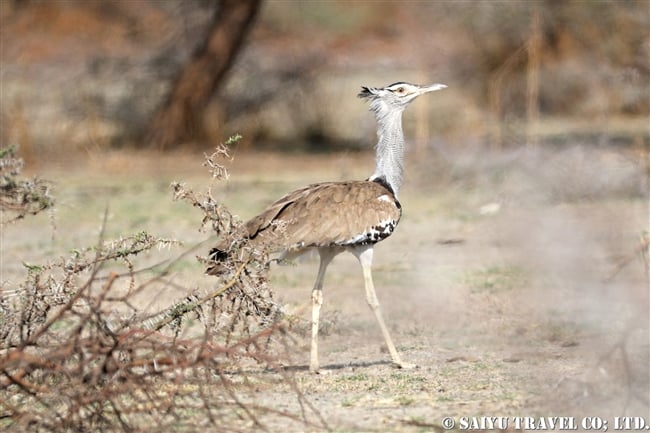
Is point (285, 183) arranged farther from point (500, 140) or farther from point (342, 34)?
point (342, 34)

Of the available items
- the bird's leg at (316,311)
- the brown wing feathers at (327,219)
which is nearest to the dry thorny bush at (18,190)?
the brown wing feathers at (327,219)

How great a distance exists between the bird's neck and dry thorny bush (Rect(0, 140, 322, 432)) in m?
1.10

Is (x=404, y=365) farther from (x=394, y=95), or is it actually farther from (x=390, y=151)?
(x=394, y=95)

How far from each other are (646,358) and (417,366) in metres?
1.12

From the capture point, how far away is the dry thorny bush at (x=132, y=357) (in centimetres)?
433

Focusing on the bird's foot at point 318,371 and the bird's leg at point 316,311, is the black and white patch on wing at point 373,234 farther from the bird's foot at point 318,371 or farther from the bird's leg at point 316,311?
the bird's foot at point 318,371

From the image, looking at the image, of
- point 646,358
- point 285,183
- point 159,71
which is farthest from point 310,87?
point 646,358

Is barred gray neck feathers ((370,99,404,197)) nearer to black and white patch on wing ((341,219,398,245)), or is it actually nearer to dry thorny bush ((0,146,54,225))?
black and white patch on wing ((341,219,398,245))

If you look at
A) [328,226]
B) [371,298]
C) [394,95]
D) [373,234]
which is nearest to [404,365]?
[371,298]

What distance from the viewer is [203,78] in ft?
50.1

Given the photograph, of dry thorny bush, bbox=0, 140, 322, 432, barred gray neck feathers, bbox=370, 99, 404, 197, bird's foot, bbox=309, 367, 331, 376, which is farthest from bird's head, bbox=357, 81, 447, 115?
bird's foot, bbox=309, 367, 331, 376

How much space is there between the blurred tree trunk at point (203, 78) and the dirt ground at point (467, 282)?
5.01ft

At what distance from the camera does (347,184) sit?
6473 millimetres

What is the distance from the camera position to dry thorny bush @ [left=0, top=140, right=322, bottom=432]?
433 centimetres
